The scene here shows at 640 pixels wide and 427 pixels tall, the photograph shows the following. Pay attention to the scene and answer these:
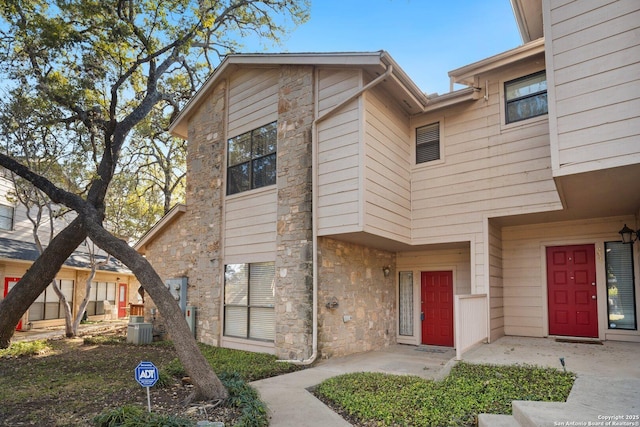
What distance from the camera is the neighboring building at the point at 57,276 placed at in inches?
543

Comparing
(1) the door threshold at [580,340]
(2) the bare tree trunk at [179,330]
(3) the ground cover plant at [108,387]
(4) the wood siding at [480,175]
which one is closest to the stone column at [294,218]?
(3) the ground cover plant at [108,387]


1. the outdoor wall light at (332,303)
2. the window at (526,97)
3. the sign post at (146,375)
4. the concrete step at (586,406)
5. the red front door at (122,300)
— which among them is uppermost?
the window at (526,97)

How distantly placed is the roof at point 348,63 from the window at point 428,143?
0.53 metres

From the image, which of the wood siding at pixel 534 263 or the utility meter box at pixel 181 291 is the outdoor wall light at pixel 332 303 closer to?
the wood siding at pixel 534 263

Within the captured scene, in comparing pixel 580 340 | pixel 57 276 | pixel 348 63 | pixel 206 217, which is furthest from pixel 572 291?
pixel 57 276

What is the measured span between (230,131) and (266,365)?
592 centimetres

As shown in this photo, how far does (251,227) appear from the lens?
373 inches

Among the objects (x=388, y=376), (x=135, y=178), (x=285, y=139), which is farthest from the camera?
(x=135, y=178)

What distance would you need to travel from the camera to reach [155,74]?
9.08m

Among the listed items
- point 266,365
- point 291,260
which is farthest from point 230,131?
point 266,365

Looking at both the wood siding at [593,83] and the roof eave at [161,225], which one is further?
the roof eave at [161,225]

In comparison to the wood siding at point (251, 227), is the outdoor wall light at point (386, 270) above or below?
below

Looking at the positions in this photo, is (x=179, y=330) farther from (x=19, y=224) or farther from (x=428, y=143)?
(x=19, y=224)

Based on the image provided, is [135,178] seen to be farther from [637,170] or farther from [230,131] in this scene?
[637,170]
